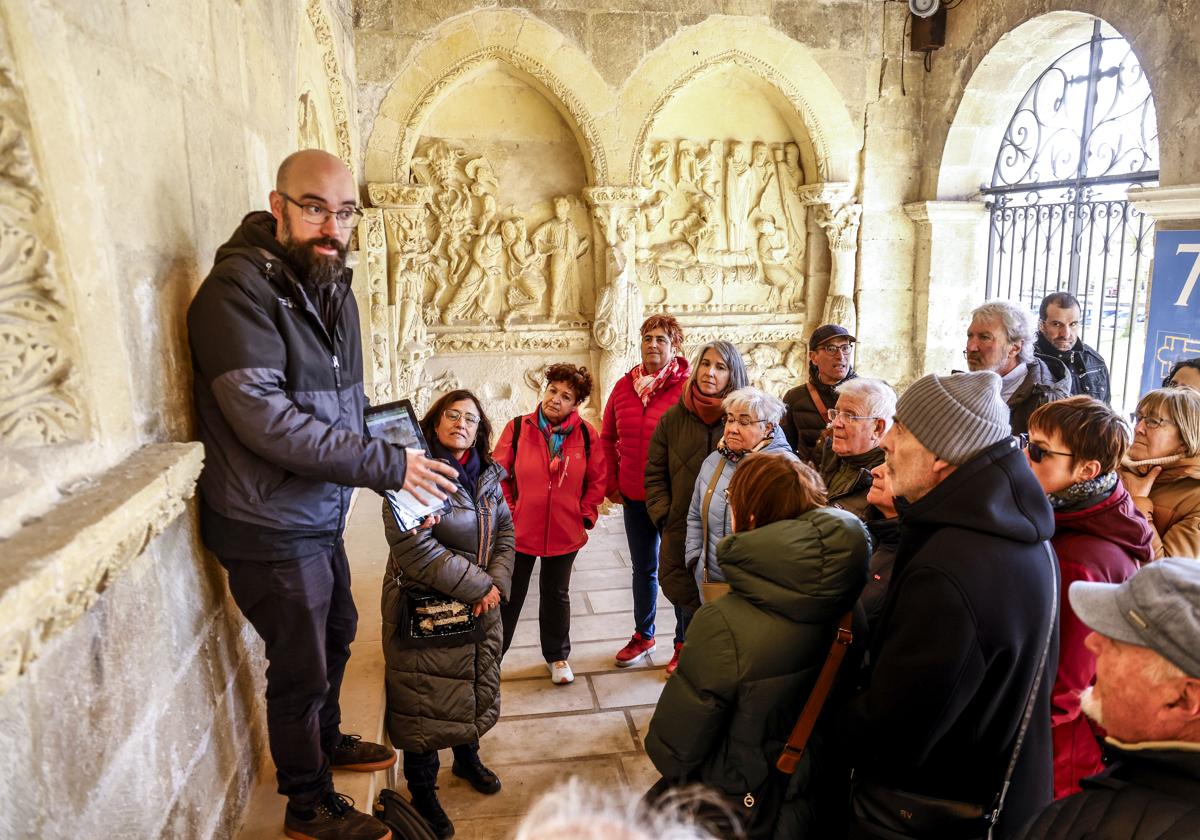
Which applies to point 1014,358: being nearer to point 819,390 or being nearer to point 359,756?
point 819,390

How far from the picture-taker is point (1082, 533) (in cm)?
191

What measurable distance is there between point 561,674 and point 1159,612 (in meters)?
2.93

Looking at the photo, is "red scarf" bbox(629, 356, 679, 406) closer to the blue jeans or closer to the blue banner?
the blue jeans

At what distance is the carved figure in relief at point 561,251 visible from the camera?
21.6 ft

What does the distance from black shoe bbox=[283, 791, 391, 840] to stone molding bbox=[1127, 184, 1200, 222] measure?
15.6 feet

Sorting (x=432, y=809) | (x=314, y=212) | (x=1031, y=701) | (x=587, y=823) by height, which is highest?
(x=314, y=212)

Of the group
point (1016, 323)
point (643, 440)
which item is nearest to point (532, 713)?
point (643, 440)

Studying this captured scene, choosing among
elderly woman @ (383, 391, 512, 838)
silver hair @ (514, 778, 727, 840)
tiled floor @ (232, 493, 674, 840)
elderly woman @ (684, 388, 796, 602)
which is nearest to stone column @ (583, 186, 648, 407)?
tiled floor @ (232, 493, 674, 840)

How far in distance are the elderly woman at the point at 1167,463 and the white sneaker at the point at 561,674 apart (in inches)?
93.8

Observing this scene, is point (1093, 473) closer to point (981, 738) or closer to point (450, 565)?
point (981, 738)

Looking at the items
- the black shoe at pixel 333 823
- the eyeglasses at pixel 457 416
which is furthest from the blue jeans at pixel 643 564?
the black shoe at pixel 333 823

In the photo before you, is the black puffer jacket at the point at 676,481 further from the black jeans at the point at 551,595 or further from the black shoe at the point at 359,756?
the black shoe at the point at 359,756

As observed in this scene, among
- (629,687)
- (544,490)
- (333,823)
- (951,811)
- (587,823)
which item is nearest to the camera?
(587,823)

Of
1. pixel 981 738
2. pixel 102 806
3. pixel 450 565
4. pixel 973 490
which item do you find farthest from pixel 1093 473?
pixel 102 806
